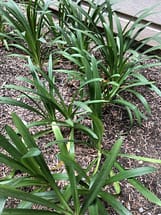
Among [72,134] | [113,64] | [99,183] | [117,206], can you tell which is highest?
[113,64]

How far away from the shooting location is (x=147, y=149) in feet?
5.83

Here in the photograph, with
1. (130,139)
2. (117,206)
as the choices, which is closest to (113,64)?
(130,139)

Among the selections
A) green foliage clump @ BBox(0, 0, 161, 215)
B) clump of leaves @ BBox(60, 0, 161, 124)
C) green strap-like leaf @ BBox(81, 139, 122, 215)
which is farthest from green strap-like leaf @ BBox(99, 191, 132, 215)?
clump of leaves @ BBox(60, 0, 161, 124)

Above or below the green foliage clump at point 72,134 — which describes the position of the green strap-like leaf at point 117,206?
below

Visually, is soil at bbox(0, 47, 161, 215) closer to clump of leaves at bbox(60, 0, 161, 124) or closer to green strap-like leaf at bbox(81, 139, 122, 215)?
clump of leaves at bbox(60, 0, 161, 124)

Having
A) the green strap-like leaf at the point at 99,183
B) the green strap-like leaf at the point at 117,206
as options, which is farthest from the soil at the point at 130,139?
the green strap-like leaf at the point at 99,183

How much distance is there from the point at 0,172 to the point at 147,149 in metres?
0.72

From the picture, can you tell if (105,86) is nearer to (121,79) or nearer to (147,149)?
(121,79)

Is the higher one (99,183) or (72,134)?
(72,134)

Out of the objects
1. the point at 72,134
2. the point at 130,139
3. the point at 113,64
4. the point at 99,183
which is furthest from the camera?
the point at 113,64

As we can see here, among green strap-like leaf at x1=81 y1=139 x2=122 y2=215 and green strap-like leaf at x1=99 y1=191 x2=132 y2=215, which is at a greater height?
green strap-like leaf at x1=81 y1=139 x2=122 y2=215

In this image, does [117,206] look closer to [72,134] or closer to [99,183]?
[99,183]

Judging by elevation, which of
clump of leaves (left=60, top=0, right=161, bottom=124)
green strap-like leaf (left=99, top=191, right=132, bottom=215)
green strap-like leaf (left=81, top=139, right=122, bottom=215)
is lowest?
green strap-like leaf (left=99, top=191, right=132, bottom=215)

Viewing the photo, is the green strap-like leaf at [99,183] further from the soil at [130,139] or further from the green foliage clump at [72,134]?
the soil at [130,139]
